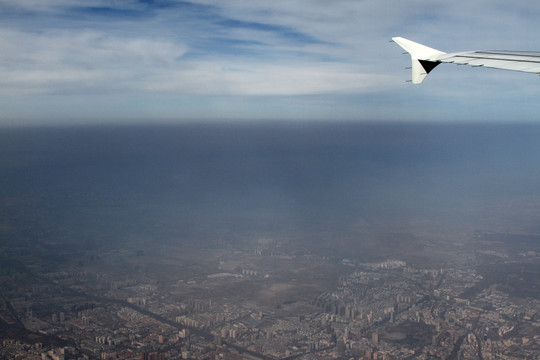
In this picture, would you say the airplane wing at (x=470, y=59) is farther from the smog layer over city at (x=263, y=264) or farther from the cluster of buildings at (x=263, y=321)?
the smog layer over city at (x=263, y=264)

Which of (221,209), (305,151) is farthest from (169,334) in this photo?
(305,151)

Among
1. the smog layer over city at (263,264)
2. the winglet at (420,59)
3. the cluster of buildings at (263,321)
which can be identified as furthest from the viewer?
the smog layer over city at (263,264)

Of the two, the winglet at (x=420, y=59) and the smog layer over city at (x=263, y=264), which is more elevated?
the winglet at (x=420, y=59)

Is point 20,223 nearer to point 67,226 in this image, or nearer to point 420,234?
point 67,226

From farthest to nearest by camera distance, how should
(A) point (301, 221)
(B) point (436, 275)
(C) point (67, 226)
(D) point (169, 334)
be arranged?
(A) point (301, 221) → (C) point (67, 226) → (B) point (436, 275) → (D) point (169, 334)

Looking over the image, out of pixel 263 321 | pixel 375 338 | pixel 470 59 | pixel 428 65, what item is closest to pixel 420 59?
pixel 428 65

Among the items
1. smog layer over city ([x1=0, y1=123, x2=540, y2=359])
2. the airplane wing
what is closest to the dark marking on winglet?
the airplane wing

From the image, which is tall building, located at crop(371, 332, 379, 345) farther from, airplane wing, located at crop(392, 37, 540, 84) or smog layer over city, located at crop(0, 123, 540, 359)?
airplane wing, located at crop(392, 37, 540, 84)

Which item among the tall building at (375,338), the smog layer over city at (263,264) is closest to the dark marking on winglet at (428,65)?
the smog layer over city at (263,264)

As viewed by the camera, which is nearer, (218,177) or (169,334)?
(169,334)
